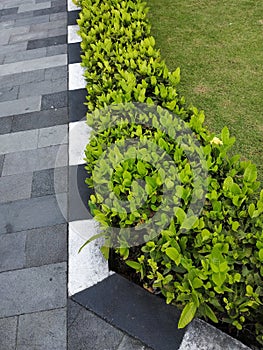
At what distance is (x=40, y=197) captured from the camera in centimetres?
335

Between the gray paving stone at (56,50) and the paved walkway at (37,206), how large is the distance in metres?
0.02

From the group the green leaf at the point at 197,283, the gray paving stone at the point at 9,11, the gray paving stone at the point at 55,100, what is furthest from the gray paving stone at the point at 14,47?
the green leaf at the point at 197,283

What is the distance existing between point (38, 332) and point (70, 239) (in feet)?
2.33

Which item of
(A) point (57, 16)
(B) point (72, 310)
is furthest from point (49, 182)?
(A) point (57, 16)

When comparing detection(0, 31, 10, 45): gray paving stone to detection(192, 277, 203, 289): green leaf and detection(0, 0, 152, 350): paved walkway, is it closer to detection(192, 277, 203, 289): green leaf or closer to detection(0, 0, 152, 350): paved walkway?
detection(0, 0, 152, 350): paved walkway

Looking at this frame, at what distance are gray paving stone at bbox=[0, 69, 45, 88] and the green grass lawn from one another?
5.23ft

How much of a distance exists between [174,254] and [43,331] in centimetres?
102

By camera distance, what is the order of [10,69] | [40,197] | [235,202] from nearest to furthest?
[235,202] < [40,197] < [10,69]

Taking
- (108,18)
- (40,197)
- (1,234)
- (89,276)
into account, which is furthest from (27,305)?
(108,18)

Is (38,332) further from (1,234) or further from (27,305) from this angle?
(1,234)

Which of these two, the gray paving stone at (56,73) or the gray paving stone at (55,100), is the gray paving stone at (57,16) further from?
the gray paving stone at (55,100)

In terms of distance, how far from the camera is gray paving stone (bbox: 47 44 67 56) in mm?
5461

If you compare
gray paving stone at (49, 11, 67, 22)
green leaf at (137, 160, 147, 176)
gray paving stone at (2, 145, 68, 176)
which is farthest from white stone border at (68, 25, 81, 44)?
green leaf at (137, 160, 147, 176)

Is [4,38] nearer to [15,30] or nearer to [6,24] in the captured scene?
[15,30]
